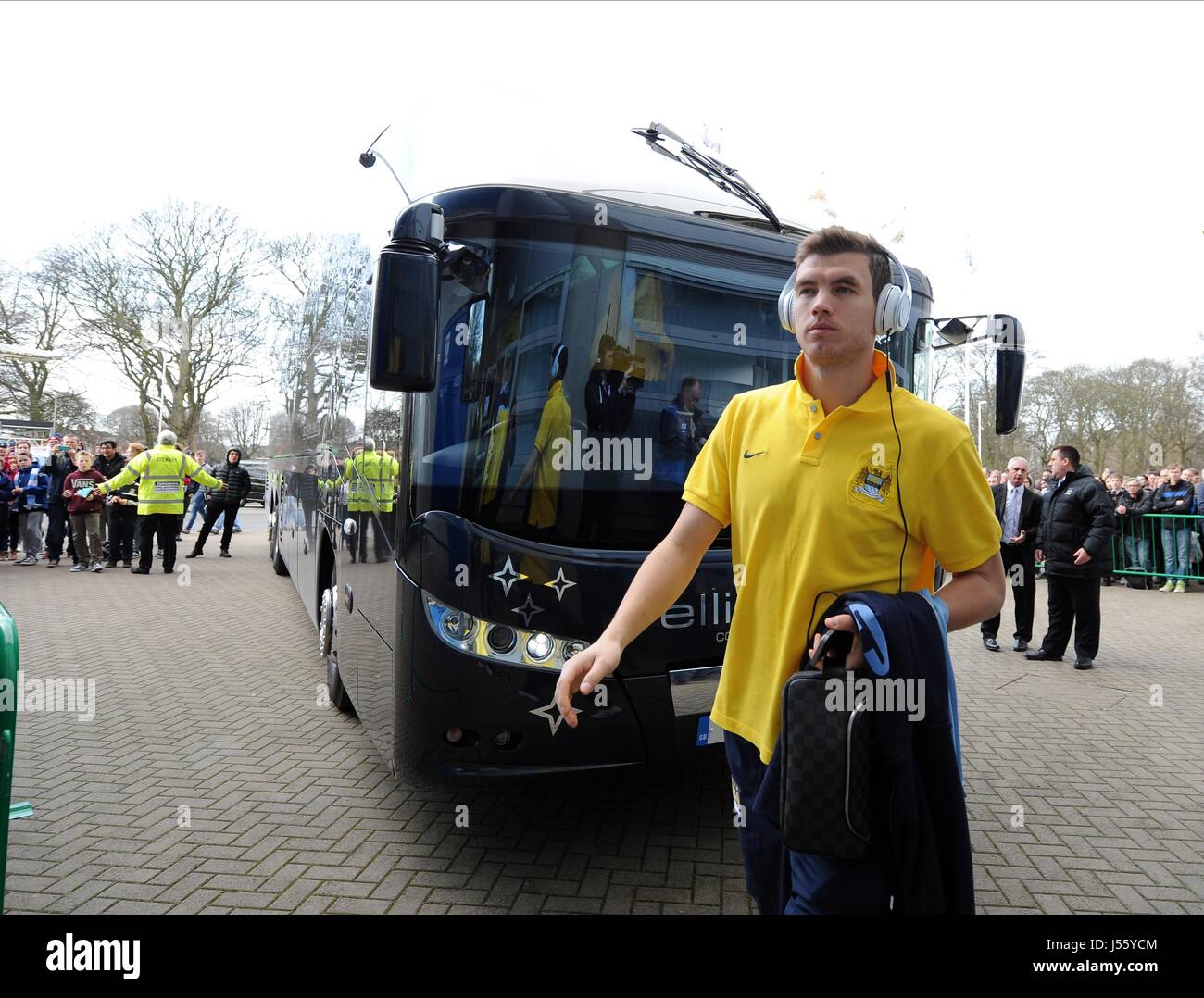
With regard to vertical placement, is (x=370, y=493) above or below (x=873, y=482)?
below

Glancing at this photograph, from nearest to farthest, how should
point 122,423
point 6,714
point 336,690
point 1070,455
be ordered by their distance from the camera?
point 6,714 → point 336,690 → point 1070,455 → point 122,423

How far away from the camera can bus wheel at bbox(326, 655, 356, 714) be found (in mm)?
5641

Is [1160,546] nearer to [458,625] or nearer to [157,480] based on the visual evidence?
[458,625]

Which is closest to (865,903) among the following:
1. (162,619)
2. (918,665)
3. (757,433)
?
(918,665)

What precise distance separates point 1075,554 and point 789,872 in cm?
706

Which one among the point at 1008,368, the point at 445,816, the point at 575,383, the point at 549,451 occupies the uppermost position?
the point at 1008,368

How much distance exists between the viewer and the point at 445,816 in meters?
4.14

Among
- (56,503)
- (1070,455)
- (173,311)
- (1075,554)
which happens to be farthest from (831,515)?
(173,311)

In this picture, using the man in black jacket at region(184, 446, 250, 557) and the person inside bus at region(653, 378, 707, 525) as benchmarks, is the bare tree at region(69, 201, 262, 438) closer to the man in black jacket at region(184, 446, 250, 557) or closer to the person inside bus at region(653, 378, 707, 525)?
the man in black jacket at region(184, 446, 250, 557)

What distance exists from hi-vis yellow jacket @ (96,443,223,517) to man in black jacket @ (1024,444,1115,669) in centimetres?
1158

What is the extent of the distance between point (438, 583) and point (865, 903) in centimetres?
204

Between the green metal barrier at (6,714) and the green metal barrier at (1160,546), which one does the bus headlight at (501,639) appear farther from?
the green metal barrier at (1160,546)

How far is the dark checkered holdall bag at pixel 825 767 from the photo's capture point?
1.77 metres

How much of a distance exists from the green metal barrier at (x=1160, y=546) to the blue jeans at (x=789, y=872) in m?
14.2
